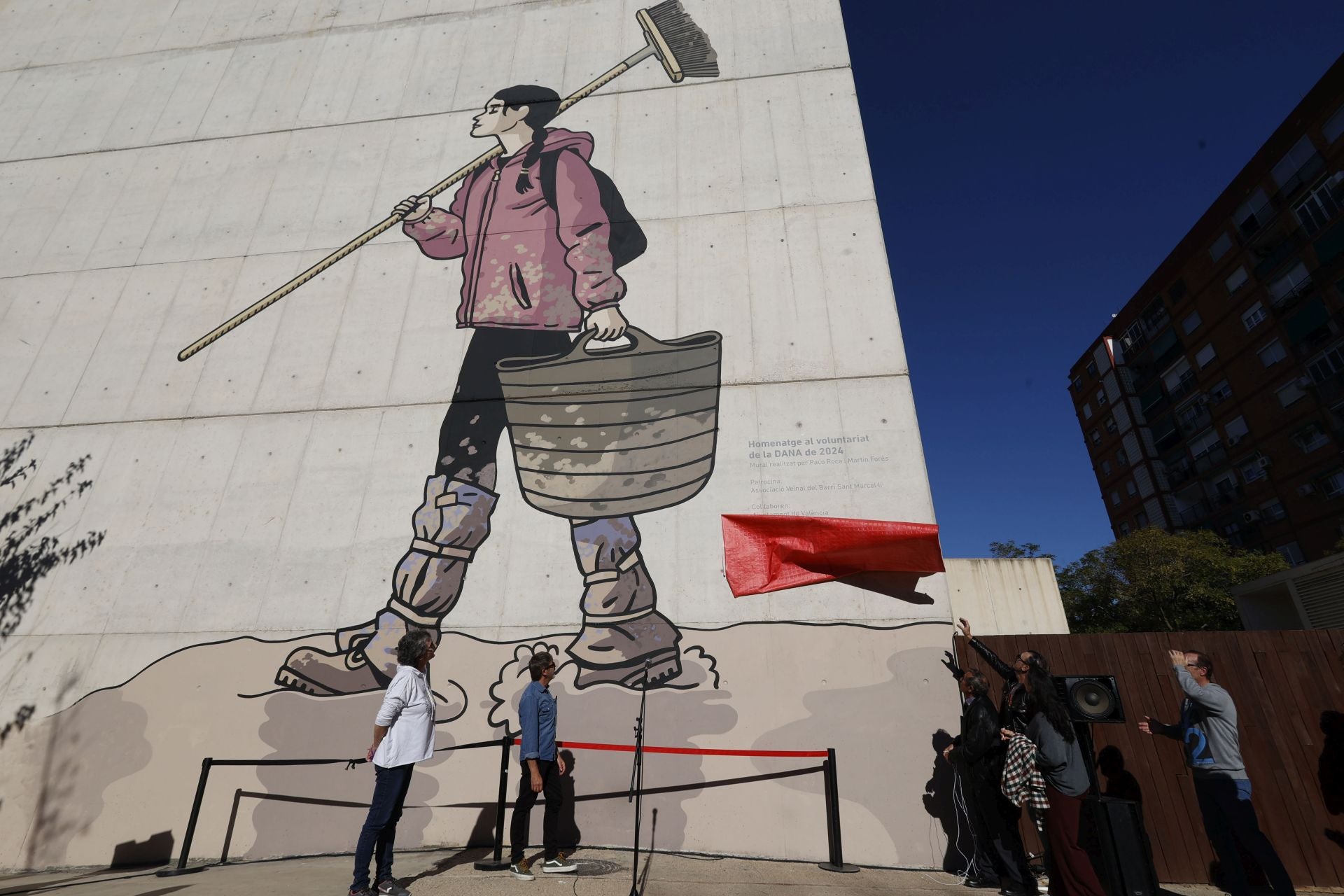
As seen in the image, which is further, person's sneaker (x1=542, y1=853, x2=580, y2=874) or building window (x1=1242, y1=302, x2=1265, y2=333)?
building window (x1=1242, y1=302, x2=1265, y2=333)

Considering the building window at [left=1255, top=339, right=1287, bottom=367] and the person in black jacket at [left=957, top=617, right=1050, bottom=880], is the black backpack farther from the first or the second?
the building window at [left=1255, top=339, right=1287, bottom=367]

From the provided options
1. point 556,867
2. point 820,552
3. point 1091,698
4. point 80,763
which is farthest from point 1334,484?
point 80,763

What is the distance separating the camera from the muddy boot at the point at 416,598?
23.5ft

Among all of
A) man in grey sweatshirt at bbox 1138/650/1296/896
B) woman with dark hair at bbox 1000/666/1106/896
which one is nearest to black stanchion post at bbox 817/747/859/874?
woman with dark hair at bbox 1000/666/1106/896

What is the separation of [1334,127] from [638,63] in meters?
29.3

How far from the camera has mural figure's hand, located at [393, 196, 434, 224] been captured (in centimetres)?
995

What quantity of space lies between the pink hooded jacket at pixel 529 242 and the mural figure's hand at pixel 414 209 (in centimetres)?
11

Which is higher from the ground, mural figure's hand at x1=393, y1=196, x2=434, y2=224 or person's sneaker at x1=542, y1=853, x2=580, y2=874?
mural figure's hand at x1=393, y1=196, x2=434, y2=224

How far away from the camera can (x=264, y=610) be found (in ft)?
24.8

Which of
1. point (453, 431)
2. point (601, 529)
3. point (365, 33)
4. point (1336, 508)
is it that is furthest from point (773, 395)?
point (1336, 508)

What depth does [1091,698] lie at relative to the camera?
4145 millimetres

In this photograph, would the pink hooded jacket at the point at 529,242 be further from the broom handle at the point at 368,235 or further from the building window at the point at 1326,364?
the building window at the point at 1326,364

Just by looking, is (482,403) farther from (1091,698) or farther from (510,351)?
(1091,698)

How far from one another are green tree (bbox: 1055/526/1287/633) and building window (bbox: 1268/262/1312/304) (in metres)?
11.8
